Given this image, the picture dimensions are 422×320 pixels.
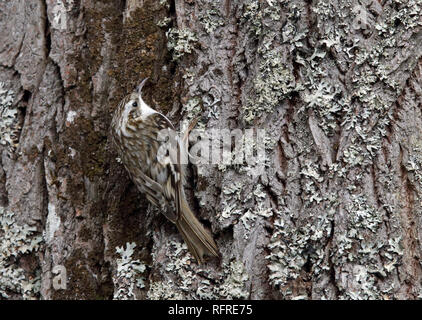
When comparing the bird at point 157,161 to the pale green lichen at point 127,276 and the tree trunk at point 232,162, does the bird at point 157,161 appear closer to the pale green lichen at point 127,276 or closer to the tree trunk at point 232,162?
the tree trunk at point 232,162

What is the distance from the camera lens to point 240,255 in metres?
1.96

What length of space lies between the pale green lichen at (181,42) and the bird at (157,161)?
197 millimetres

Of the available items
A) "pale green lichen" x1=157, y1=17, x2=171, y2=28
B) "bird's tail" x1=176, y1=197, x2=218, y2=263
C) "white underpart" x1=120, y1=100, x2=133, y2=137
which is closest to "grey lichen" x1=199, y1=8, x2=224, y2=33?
"pale green lichen" x1=157, y1=17, x2=171, y2=28

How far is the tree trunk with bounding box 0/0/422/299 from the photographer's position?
1.89 meters

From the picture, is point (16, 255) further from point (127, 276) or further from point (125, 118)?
point (125, 118)

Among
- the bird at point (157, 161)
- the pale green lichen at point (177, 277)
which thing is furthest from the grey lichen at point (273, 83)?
the pale green lichen at point (177, 277)

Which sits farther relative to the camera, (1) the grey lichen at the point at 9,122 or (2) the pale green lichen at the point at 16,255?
(1) the grey lichen at the point at 9,122

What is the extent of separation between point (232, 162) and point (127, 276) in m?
0.65

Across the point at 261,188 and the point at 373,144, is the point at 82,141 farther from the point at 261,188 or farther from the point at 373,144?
the point at 373,144

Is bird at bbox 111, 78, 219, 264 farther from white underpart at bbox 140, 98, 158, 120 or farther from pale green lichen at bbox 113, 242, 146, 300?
pale green lichen at bbox 113, 242, 146, 300

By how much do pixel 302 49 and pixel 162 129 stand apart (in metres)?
0.77

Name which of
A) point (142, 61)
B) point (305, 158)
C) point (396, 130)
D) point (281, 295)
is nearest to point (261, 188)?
point (305, 158)

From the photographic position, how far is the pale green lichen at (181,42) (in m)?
2.21

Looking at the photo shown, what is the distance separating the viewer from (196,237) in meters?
2.03
